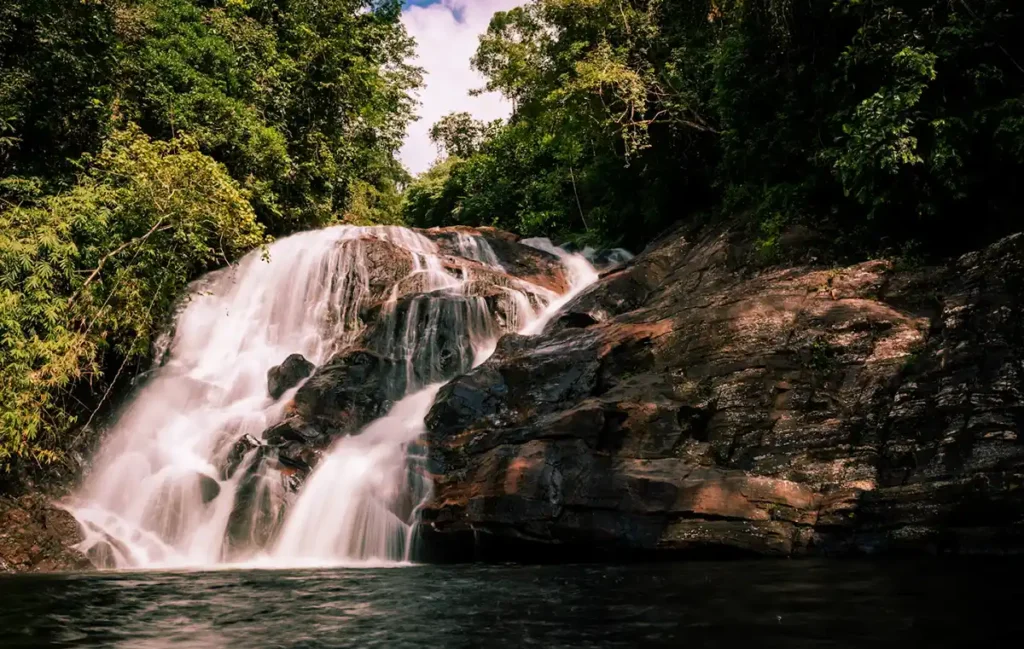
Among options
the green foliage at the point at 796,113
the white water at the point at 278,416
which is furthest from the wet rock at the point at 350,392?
the green foliage at the point at 796,113

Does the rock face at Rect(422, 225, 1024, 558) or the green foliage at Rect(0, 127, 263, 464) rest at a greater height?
the green foliage at Rect(0, 127, 263, 464)

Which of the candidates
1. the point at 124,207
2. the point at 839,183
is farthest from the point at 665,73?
the point at 124,207

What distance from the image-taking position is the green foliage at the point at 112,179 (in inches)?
475

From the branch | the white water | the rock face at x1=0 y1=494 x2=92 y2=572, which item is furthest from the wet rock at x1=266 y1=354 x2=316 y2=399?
the rock face at x1=0 y1=494 x2=92 y2=572

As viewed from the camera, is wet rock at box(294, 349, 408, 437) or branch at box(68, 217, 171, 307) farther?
branch at box(68, 217, 171, 307)

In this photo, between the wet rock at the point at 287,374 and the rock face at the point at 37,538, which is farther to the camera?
the wet rock at the point at 287,374

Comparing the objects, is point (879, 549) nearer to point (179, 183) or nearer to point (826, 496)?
point (826, 496)

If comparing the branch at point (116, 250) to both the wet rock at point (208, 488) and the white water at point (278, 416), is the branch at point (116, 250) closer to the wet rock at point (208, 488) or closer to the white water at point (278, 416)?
the white water at point (278, 416)

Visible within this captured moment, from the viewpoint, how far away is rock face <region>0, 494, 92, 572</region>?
395 inches

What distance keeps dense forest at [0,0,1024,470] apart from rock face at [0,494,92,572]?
38.3 inches

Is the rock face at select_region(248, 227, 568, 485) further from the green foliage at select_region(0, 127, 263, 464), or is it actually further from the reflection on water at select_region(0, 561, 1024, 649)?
the reflection on water at select_region(0, 561, 1024, 649)

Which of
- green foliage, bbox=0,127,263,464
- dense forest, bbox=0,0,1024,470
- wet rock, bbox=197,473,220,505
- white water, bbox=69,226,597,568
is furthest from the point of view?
green foliage, bbox=0,127,263,464

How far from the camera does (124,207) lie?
45.1ft

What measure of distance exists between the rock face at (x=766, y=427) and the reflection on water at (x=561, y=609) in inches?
31.5
